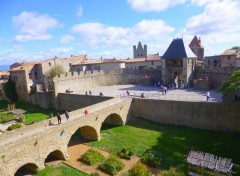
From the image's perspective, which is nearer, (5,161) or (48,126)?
(5,161)

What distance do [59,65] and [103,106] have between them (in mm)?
27685

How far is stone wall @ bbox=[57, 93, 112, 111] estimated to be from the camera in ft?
125

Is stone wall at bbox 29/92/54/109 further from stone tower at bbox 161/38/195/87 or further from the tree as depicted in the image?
stone tower at bbox 161/38/195/87

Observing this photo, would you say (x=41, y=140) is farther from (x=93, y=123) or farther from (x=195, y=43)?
(x=195, y=43)

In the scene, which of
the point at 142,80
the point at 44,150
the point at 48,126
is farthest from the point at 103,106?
the point at 142,80

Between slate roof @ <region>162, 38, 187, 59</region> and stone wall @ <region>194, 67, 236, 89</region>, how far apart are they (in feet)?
13.3

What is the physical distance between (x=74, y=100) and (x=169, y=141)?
1944cm

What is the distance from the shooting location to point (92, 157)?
24031mm

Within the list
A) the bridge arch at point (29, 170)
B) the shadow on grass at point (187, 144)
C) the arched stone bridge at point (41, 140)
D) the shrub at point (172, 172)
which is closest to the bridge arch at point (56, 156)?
the arched stone bridge at point (41, 140)

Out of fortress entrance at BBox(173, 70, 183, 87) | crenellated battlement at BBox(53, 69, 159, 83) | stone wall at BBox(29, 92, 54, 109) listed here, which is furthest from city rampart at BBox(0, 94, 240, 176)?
fortress entrance at BBox(173, 70, 183, 87)

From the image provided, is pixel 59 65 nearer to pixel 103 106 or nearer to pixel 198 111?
pixel 103 106

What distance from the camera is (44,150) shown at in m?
21.6

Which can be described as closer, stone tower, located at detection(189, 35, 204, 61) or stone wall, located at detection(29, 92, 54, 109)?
stone wall, located at detection(29, 92, 54, 109)

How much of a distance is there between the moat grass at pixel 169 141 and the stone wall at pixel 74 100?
689cm
